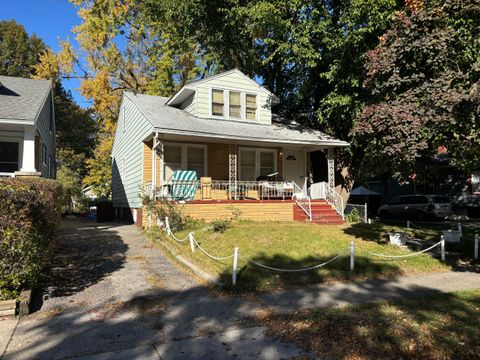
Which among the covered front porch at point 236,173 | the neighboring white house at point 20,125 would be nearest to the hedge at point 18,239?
the neighboring white house at point 20,125

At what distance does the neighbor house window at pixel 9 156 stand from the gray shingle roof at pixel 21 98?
214 centimetres

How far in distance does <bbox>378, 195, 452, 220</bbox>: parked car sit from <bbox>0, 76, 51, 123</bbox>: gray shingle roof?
23600 millimetres

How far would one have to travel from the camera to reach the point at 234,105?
743 inches

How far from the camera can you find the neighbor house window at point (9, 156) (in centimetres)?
1639

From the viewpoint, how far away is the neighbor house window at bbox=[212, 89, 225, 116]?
60.4 feet

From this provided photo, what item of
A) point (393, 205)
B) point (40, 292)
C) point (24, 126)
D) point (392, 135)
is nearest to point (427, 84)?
point (392, 135)

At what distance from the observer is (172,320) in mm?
5844

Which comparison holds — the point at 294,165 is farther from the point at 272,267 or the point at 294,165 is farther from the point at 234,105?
the point at 272,267

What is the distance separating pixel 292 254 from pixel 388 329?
4611mm

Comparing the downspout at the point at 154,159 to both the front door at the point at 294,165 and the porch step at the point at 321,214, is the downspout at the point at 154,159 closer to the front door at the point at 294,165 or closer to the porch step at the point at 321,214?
the porch step at the point at 321,214

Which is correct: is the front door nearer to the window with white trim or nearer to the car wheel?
the window with white trim

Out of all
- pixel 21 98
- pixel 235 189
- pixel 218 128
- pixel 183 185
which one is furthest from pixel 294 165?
pixel 21 98

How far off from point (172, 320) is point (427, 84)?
7.25 m

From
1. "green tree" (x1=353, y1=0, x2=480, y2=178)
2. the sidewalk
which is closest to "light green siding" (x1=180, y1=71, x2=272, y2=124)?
"green tree" (x1=353, y1=0, x2=480, y2=178)
